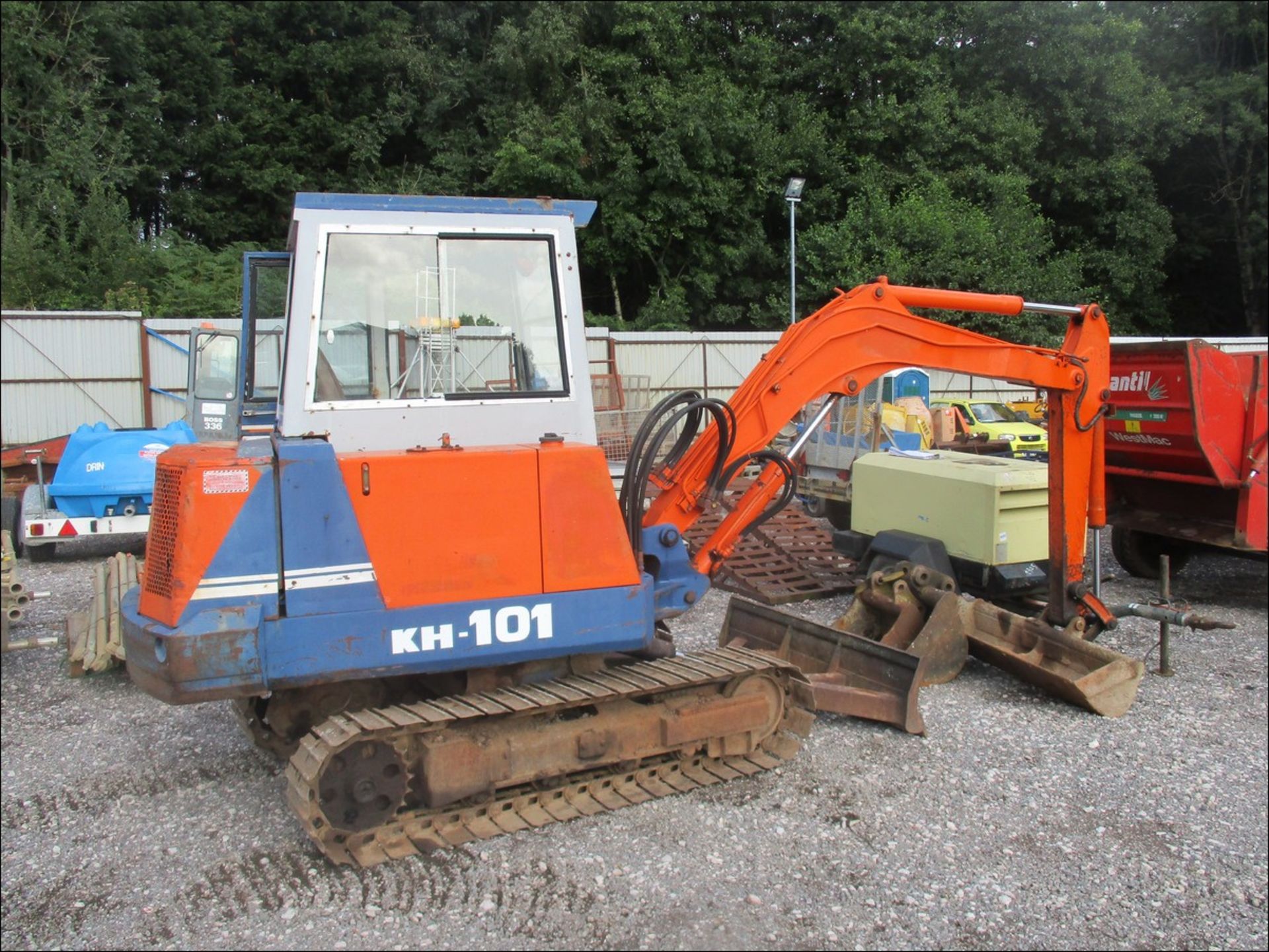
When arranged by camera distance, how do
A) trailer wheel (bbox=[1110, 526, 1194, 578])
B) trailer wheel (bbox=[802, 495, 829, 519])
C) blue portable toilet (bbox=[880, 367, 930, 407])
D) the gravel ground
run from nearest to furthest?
the gravel ground, trailer wheel (bbox=[1110, 526, 1194, 578]), trailer wheel (bbox=[802, 495, 829, 519]), blue portable toilet (bbox=[880, 367, 930, 407])

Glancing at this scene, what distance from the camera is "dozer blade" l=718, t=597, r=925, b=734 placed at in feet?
17.8

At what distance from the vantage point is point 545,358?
446 cm

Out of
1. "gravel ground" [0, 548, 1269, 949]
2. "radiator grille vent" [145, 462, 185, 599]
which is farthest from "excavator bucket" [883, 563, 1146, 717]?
"radiator grille vent" [145, 462, 185, 599]

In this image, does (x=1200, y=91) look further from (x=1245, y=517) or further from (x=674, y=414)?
(x=674, y=414)

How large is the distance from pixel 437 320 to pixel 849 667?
3.13 meters

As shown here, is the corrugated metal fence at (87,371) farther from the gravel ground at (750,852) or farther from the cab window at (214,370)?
the gravel ground at (750,852)

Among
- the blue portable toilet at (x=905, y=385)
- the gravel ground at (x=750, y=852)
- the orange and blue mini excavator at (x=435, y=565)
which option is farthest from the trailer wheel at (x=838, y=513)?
the orange and blue mini excavator at (x=435, y=565)

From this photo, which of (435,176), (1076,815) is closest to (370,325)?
(1076,815)

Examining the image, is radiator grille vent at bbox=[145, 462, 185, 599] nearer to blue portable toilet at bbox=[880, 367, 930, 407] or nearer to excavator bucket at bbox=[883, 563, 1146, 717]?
excavator bucket at bbox=[883, 563, 1146, 717]

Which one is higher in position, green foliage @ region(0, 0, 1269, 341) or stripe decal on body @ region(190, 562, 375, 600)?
green foliage @ region(0, 0, 1269, 341)

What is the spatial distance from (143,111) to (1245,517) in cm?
2857

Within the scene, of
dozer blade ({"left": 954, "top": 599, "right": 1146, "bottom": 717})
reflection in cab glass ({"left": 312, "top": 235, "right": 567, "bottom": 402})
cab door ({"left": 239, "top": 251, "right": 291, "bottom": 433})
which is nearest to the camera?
reflection in cab glass ({"left": 312, "top": 235, "right": 567, "bottom": 402})

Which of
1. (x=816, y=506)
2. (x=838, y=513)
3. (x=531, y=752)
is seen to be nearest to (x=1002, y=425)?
(x=816, y=506)

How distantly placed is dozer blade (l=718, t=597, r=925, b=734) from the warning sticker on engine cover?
2998 millimetres
